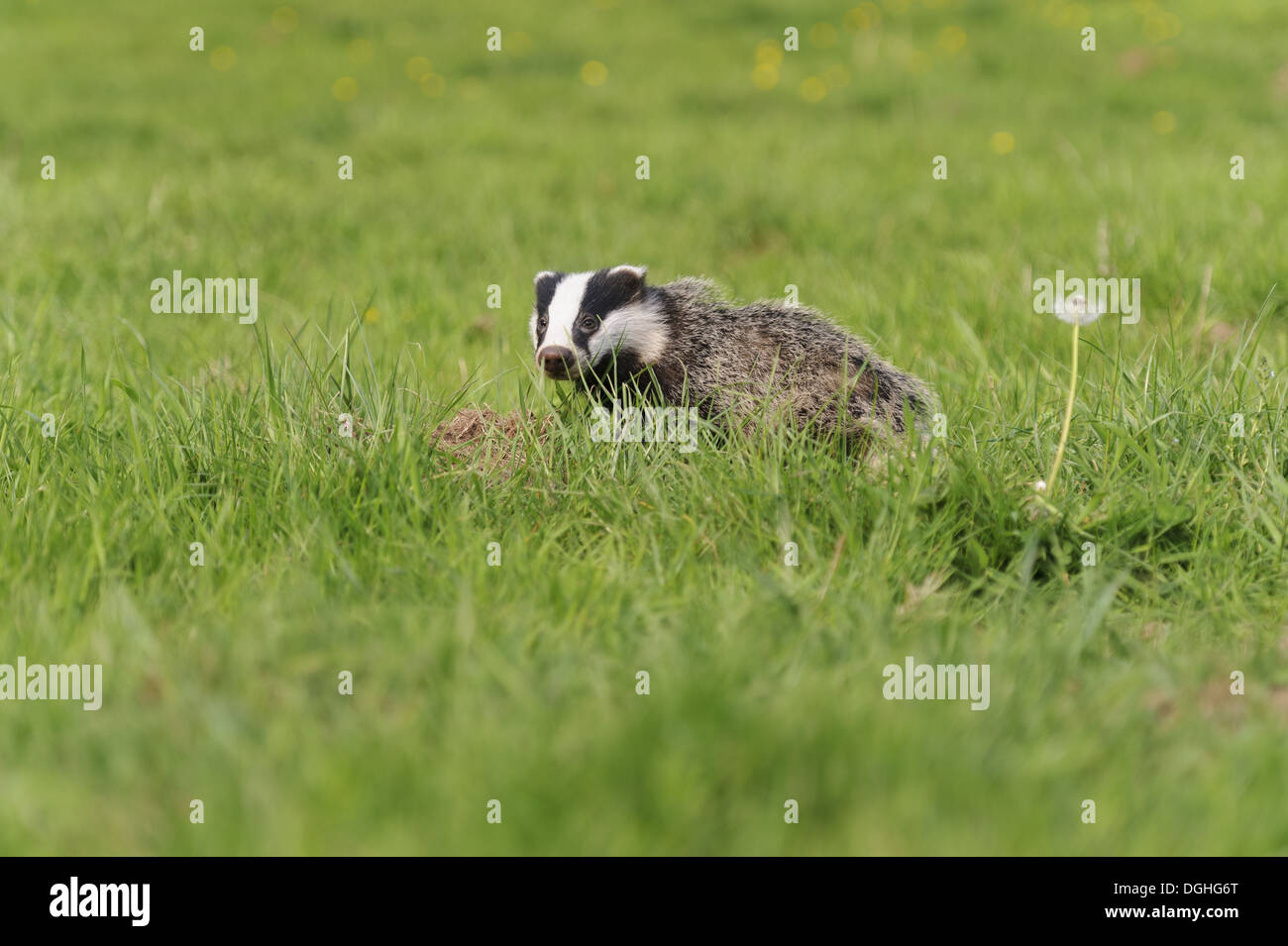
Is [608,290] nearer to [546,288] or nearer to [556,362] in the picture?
[546,288]

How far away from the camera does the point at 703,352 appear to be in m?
4.68

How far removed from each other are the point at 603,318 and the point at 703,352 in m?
0.43

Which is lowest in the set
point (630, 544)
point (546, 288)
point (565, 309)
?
point (630, 544)

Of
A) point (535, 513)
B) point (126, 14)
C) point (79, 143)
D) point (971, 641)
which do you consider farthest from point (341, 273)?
point (126, 14)

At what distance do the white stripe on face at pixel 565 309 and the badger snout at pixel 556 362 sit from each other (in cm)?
7

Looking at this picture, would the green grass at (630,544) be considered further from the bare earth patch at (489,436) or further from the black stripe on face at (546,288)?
the black stripe on face at (546,288)

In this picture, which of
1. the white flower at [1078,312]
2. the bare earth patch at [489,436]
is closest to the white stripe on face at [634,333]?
the bare earth patch at [489,436]

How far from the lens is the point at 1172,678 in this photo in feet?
9.21

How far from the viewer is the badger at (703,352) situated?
14.5 feet

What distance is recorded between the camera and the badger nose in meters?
4.38

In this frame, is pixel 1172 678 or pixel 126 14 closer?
pixel 1172 678

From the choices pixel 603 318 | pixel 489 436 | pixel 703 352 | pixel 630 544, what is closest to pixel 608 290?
pixel 603 318

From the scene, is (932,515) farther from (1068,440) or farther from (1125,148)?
(1125,148)

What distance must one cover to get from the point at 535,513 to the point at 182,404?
5.30 feet
